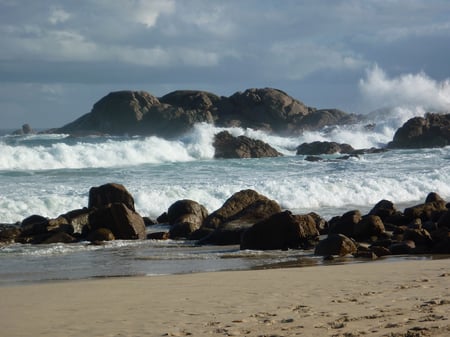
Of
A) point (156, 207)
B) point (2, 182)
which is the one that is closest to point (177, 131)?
point (2, 182)

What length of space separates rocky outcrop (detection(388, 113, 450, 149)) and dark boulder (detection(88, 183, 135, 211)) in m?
39.2

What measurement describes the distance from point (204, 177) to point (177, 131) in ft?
173

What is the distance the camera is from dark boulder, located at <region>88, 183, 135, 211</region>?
19.7 m

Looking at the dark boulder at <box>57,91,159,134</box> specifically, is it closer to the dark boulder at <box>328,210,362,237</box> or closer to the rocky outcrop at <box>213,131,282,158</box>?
the rocky outcrop at <box>213,131,282,158</box>

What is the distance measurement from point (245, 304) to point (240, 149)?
42.9 m

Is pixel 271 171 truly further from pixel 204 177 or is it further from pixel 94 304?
pixel 94 304

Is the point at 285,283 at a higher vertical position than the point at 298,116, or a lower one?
lower

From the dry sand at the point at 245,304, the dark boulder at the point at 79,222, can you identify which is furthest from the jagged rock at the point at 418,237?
the dark boulder at the point at 79,222

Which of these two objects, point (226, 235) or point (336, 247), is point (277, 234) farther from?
point (336, 247)

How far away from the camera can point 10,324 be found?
25.4 feet

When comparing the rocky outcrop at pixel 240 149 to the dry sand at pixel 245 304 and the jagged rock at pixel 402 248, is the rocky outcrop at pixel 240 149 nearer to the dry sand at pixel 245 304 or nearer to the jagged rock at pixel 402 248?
the jagged rock at pixel 402 248

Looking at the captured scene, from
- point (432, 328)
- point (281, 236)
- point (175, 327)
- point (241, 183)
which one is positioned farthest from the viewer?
point (241, 183)

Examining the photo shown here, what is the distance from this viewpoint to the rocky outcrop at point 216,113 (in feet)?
275

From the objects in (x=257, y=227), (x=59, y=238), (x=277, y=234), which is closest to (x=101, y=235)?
(x=59, y=238)
